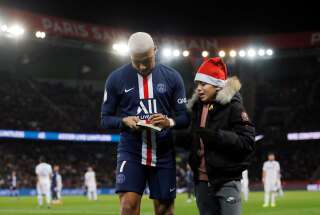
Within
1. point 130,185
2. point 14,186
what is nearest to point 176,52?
point 14,186

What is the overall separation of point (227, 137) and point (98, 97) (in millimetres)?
52034

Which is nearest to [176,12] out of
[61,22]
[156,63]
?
[61,22]

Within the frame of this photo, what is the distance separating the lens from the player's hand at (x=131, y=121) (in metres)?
5.99

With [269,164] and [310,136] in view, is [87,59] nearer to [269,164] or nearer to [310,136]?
[310,136]

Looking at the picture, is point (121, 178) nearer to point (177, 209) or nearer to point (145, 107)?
point (145, 107)

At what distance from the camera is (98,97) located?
187 ft

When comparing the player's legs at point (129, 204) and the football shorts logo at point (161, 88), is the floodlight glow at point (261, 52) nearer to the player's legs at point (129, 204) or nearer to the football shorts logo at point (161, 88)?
the football shorts logo at point (161, 88)

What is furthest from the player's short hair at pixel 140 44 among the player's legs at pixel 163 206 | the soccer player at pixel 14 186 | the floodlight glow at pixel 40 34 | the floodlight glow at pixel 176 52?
the floodlight glow at pixel 176 52

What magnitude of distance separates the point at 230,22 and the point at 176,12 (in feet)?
17.3

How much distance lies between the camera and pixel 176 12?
55.0 m

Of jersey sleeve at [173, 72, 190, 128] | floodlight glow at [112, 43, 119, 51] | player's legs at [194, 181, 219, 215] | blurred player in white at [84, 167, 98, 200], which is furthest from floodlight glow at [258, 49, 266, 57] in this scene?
player's legs at [194, 181, 219, 215]

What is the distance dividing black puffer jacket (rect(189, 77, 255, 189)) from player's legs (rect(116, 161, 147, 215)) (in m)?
0.74

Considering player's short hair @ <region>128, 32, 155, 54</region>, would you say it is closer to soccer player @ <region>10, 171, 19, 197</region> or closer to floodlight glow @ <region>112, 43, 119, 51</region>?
soccer player @ <region>10, 171, 19, 197</region>

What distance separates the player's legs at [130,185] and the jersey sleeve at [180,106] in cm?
61
